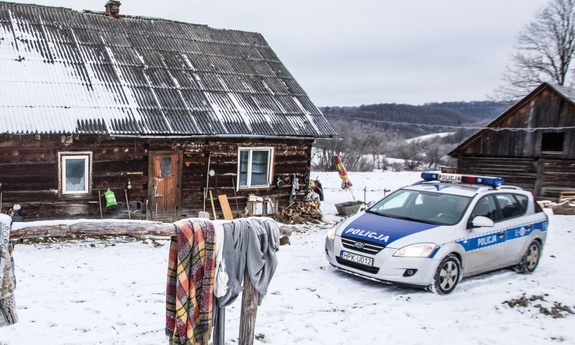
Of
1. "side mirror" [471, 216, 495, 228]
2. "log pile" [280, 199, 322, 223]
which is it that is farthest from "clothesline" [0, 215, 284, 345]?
"log pile" [280, 199, 322, 223]

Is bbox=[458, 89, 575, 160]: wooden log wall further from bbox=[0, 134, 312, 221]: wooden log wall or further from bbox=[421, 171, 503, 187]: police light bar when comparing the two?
bbox=[421, 171, 503, 187]: police light bar

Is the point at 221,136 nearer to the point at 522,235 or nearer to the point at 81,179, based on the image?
the point at 81,179

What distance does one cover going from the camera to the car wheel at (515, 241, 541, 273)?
28.3 feet

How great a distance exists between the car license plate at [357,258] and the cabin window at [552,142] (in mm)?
16535

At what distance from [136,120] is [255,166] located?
12.2 ft

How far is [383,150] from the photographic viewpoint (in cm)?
6744

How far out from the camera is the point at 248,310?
459 centimetres

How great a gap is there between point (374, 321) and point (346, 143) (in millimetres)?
46717

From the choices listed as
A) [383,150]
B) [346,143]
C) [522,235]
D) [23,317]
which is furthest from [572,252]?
[383,150]

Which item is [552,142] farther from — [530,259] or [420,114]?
[420,114]

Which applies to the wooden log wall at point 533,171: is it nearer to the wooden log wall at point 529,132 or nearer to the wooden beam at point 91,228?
the wooden log wall at point 529,132

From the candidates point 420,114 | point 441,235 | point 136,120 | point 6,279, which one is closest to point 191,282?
point 6,279

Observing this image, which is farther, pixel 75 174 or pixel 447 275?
pixel 75 174

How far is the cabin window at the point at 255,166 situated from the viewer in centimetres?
1333
